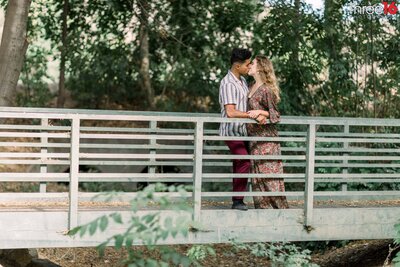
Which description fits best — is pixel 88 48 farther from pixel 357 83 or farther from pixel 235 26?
pixel 357 83

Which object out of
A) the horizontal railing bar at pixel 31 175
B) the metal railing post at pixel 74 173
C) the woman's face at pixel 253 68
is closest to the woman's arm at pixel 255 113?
the woman's face at pixel 253 68

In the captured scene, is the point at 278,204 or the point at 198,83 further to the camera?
the point at 198,83

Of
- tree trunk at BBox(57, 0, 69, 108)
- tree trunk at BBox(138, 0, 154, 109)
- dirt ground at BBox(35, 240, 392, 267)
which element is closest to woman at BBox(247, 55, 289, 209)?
dirt ground at BBox(35, 240, 392, 267)

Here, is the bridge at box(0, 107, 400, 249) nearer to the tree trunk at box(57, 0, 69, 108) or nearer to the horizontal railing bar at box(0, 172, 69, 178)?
the horizontal railing bar at box(0, 172, 69, 178)

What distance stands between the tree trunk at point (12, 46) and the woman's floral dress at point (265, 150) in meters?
3.53

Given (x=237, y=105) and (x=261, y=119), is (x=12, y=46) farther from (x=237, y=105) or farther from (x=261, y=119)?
(x=261, y=119)

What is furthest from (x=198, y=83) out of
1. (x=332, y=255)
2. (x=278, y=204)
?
(x=278, y=204)

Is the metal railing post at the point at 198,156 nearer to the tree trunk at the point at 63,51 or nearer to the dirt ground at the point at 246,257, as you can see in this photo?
the dirt ground at the point at 246,257

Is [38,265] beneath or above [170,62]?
beneath

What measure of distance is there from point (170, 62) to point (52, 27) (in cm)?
248

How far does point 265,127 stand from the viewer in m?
9.48

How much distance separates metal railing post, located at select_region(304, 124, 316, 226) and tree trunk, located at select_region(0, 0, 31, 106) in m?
4.09

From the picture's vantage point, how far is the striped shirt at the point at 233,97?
9267 millimetres

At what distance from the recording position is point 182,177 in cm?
914
